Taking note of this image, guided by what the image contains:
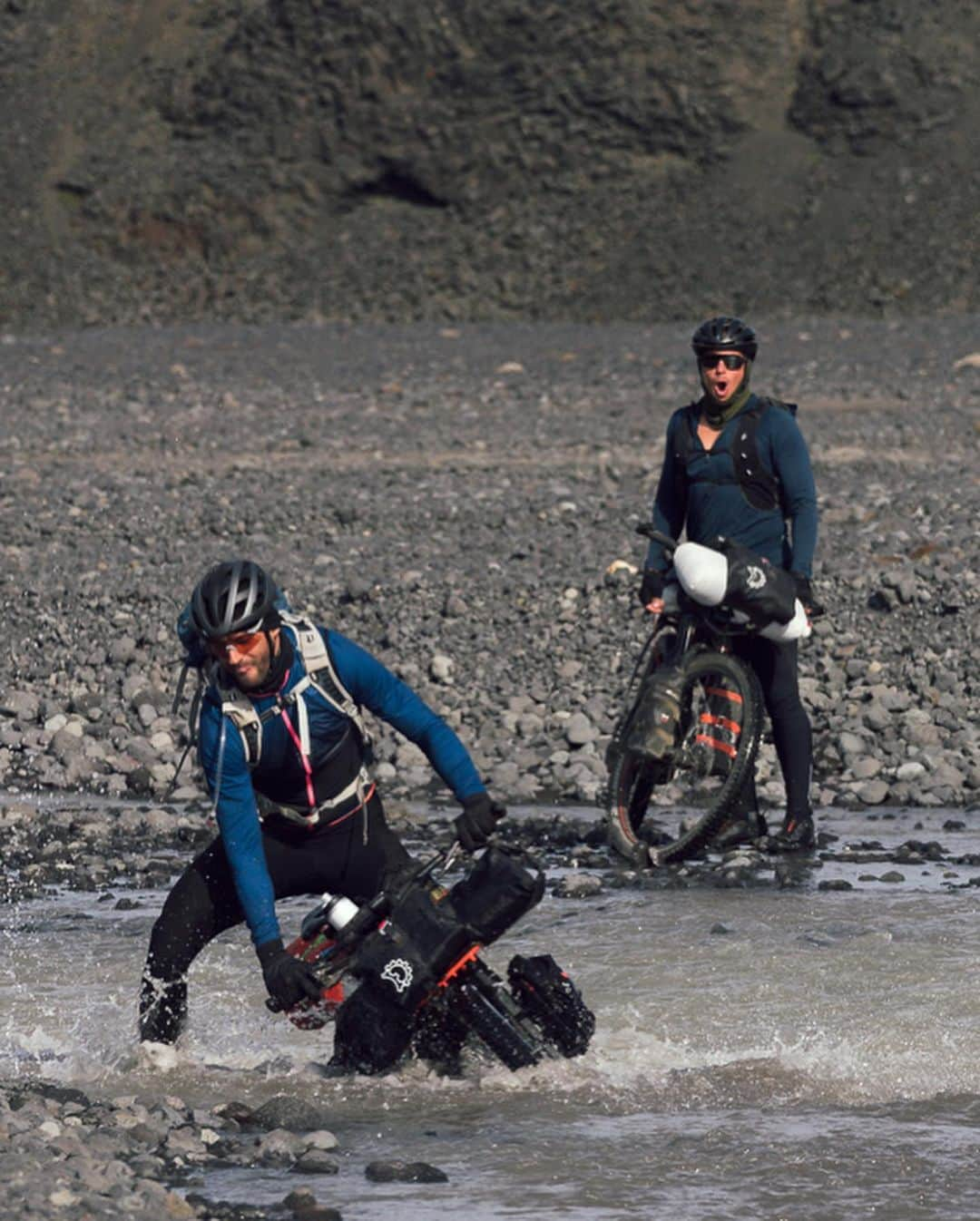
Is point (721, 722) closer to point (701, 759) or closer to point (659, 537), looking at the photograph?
point (701, 759)

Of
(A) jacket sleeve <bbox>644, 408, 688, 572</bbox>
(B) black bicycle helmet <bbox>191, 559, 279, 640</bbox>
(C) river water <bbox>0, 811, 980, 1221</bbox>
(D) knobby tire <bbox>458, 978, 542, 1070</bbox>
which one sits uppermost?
(A) jacket sleeve <bbox>644, 408, 688, 572</bbox>

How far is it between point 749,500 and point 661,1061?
3015mm

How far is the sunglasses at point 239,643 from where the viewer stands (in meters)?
6.73

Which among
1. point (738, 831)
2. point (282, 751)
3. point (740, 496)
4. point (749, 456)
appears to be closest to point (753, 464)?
point (749, 456)

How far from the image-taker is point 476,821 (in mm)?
6711

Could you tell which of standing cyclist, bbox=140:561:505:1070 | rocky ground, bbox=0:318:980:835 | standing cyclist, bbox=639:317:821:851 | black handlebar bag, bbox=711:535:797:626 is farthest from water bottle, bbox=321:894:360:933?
rocky ground, bbox=0:318:980:835

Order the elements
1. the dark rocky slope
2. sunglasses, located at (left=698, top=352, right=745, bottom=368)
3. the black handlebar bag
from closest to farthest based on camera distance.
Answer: the black handlebar bag, sunglasses, located at (left=698, top=352, right=745, bottom=368), the dark rocky slope

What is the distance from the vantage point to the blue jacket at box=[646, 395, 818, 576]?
9.91 metres

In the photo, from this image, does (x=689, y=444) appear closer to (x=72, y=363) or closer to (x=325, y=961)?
(x=325, y=961)

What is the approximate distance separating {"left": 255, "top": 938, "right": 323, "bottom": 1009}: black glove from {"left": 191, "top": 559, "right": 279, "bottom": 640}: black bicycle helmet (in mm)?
921

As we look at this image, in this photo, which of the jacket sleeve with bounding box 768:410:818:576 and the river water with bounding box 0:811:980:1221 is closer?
the river water with bounding box 0:811:980:1221

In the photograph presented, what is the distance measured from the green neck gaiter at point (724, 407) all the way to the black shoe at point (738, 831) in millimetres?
1656

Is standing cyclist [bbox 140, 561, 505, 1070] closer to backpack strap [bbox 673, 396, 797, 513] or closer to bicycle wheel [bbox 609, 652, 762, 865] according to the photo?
bicycle wheel [bbox 609, 652, 762, 865]

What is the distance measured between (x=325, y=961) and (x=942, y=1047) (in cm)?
222
